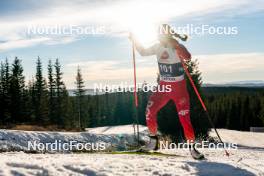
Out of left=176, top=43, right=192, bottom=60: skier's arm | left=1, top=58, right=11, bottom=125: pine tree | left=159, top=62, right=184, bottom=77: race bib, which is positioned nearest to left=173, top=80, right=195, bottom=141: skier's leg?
Answer: left=159, top=62, right=184, bottom=77: race bib

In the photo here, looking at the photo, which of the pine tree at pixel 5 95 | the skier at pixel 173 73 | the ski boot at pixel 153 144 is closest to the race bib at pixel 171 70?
the skier at pixel 173 73

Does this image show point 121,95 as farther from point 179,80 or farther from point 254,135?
point 179,80

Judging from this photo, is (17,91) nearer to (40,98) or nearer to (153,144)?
(40,98)

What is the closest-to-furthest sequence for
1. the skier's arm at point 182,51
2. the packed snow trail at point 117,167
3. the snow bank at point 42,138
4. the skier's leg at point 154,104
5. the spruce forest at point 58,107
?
the packed snow trail at point 117,167
the skier's arm at point 182,51
the skier's leg at point 154,104
the snow bank at point 42,138
the spruce forest at point 58,107

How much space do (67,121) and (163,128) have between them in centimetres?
4211

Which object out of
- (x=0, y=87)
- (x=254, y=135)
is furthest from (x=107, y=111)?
(x=254, y=135)

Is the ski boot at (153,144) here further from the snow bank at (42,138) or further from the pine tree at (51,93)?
the pine tree at (51,93)

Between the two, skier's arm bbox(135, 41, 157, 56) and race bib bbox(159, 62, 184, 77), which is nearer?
race bib bbox(159, 62, 184, 77)

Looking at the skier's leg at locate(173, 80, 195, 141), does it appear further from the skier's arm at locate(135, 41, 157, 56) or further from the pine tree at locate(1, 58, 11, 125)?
the pine tree at locate(1, 58, 11, 125)

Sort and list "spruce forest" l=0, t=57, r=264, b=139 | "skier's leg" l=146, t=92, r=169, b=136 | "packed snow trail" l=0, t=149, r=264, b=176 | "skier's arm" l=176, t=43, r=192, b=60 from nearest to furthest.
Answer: "packed snow trail" l=0, t=149, r=264, b=176 → "skier's arm" l=176, t=43, r=192, b=60 → "skier's leg" l=146, t=92, r=169, b=136 → "spruce forest" l=0, t=57, r=264, b=139

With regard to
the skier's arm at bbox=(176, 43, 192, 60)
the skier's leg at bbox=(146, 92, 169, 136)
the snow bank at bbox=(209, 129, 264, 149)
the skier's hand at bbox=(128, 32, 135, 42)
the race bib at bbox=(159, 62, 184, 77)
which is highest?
the skier's hand at bbox=(128, 32, 135, 42)

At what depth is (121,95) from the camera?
134 m

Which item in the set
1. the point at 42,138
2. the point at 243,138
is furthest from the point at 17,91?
the point at 42,138

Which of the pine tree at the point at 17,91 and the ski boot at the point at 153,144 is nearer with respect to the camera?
the ski boot at the point at 153,144
